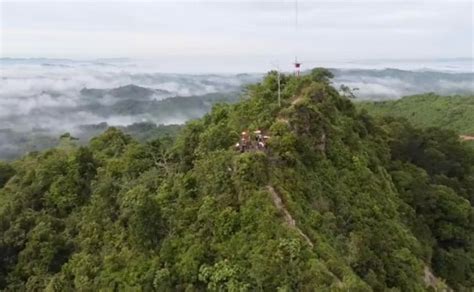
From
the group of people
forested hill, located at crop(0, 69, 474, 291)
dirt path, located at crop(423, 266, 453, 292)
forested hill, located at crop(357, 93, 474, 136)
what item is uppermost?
the group of people

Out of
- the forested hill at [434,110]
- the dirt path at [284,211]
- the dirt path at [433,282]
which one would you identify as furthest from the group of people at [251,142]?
the forested hill at [434,110]

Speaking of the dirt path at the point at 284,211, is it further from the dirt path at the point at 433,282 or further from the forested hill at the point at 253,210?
the dirt path at the point at 433,282

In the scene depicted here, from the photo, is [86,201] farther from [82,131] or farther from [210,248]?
[82,131]

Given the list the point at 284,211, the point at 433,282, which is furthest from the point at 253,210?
the point at 433,282

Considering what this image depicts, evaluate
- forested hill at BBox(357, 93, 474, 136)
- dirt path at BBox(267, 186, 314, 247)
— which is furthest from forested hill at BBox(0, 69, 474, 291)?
forested hill at BBox(357, 93, 474, 136)

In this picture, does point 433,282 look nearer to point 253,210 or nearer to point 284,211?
point 284,211

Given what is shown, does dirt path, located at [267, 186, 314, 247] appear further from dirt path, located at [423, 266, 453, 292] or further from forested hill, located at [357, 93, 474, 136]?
forested hill, located at [357, 93, 474, 136]

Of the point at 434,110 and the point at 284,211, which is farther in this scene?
the point at 434,110
